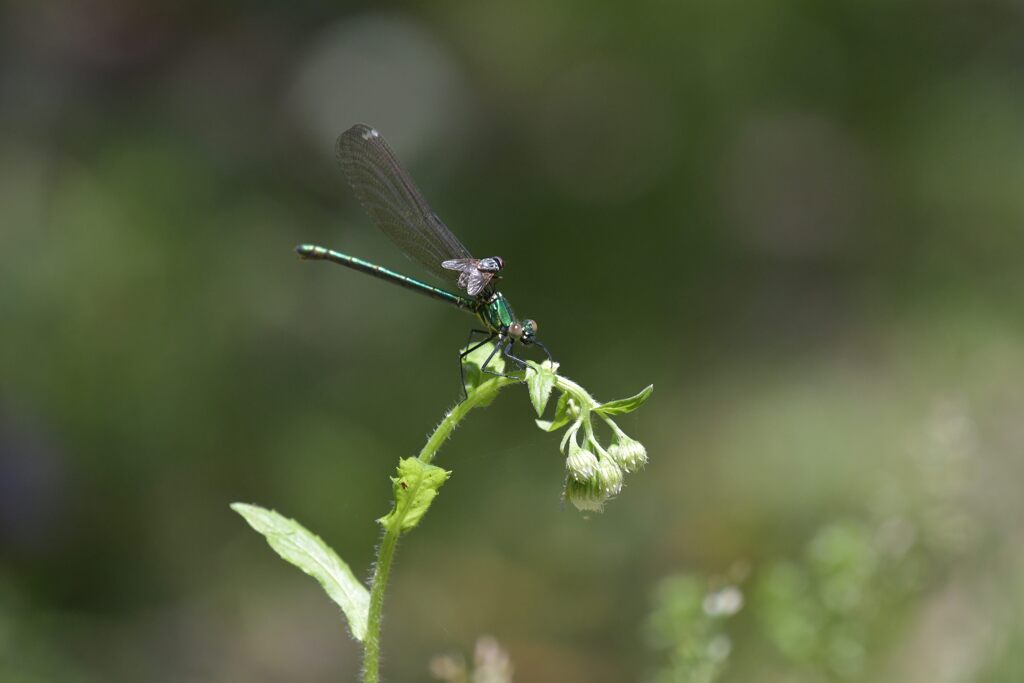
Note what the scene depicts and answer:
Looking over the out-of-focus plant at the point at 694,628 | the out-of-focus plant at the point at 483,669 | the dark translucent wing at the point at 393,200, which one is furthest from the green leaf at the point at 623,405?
the dark translucent wing at the point at 393,200

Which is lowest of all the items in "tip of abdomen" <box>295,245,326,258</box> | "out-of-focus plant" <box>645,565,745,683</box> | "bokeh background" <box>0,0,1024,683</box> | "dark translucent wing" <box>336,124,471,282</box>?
"out-of-focus plant" <box>645,565,745,683</box>

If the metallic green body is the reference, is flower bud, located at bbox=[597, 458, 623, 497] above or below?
below

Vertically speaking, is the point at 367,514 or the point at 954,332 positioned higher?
the point at 954,332

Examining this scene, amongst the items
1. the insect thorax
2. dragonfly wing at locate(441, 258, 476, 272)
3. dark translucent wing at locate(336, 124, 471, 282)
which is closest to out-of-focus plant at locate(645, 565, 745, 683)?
the insect thorax

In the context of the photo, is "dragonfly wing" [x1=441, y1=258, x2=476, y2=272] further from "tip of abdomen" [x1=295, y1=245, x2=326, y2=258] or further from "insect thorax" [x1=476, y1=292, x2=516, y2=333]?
"tip of abdomen" [x1=295, y1=245, x2=326, y2=258]

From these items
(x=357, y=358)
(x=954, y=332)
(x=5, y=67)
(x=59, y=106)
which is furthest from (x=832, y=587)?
(x=5, y=67)

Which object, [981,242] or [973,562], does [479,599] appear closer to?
[973,562]
